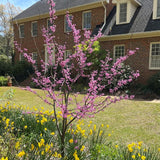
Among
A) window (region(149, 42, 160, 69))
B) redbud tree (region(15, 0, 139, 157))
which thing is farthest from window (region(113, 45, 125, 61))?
redbud tree (region(15, 0, 139, 157))

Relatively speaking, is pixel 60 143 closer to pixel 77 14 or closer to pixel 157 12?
pixel 157 12

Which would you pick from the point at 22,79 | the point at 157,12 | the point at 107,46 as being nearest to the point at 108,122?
the point at 107,46

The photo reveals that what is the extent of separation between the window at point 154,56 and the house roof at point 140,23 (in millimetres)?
1199

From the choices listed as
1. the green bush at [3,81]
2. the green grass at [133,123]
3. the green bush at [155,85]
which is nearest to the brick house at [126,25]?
the green bush at [155,85]

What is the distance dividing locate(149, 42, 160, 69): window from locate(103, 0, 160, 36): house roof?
1.20 meters

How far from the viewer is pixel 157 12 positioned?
12.0 meters

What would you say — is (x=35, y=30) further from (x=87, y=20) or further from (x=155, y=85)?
(x=155, y=85)

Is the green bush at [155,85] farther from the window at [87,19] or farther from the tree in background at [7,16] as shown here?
the tree in background at [7,16]

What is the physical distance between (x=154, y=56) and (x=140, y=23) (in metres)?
2.68

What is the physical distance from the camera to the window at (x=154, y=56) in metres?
11.9

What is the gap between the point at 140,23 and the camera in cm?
1257

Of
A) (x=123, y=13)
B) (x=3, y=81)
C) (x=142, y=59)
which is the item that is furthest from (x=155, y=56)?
(x=3, y=81)

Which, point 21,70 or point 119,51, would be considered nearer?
point 119,51

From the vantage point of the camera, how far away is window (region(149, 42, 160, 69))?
39.0 ft
